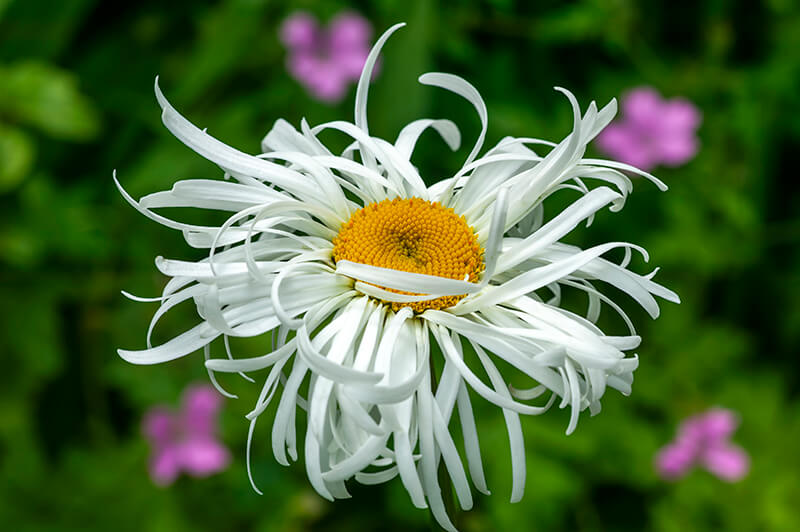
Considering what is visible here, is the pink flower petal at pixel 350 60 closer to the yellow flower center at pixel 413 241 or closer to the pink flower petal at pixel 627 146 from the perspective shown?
the pink flower petal at pixel 627 146

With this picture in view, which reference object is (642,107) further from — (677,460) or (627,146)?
(677,460)

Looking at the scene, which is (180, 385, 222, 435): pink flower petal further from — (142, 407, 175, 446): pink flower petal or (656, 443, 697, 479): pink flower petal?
(656, 443, 697, 479): pink flower petal

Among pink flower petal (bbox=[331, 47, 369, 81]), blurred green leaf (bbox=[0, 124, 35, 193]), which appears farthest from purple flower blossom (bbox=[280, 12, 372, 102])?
blurred green leaf (bbox=[0, 124, 35, 193])

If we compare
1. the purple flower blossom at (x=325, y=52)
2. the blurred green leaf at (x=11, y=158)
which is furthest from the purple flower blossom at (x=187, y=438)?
the purple flower blossom at (x=325, y=52)

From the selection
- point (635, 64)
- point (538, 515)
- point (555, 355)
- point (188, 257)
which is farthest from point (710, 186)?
point (555, 355)

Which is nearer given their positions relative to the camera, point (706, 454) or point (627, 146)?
point (706, 454)

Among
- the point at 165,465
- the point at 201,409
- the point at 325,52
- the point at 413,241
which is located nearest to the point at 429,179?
the point at 325,52

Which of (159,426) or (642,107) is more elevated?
(642,107)
